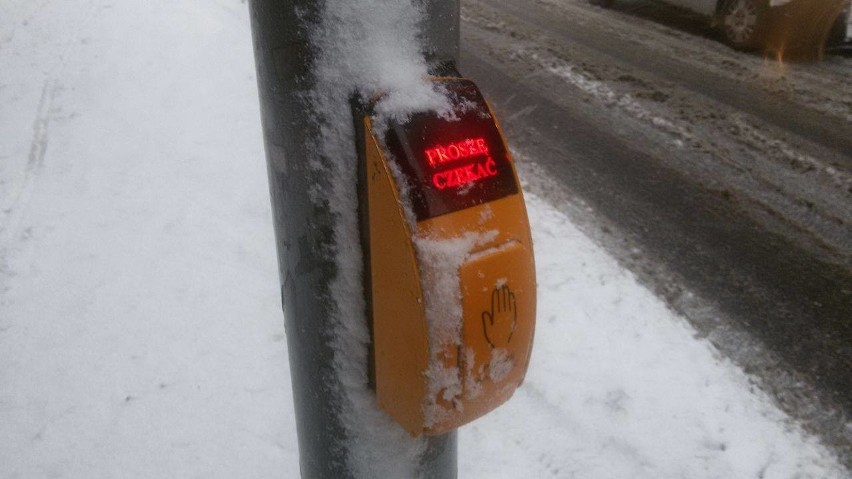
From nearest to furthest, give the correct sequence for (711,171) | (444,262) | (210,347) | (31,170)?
(444,262) < (210,347) < (31,170) < (711,171)

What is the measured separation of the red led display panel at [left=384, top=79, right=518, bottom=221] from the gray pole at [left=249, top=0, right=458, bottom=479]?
0.08m

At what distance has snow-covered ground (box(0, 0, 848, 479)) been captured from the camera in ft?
9.02

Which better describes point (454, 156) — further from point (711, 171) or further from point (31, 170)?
point (711, 171)

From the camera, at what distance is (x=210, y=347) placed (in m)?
3.21

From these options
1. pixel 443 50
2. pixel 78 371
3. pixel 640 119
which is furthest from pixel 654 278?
pixel 443 50

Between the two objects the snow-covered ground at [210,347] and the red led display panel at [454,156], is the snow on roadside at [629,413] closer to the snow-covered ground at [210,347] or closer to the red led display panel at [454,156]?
the snow-covered ground at [210,347]

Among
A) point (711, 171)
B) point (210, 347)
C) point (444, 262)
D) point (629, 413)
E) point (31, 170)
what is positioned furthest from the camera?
point (711, 171)

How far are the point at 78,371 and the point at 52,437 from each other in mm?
384

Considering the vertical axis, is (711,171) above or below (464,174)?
below

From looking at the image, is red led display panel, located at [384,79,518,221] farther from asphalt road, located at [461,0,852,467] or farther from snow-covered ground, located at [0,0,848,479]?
asphalt road, located at [461,0,852,467]

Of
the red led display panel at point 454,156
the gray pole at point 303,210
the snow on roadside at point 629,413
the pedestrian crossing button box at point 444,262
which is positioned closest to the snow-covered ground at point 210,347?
the snow on roadside at point 629,413

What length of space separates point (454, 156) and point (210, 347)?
2.64 metres

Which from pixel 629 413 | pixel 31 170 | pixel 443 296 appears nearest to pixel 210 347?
pixel 629 413

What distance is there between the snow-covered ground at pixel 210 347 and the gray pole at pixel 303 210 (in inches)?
66.3
